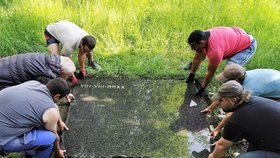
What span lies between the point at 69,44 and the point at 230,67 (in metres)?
2.14

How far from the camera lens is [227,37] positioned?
14.5 ft

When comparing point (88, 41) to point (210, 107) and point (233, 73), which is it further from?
point (233, 73)

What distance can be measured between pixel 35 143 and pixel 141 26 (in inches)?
140

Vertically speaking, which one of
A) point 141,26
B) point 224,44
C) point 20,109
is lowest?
point 141,26

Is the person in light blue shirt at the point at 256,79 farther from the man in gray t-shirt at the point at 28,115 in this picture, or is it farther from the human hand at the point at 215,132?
the man in gray t-shirt at the point at 28,115

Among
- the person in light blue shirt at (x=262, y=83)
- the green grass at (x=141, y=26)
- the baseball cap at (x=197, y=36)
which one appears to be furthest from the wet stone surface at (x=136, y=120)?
the baseball cap at (x=197, y=36)

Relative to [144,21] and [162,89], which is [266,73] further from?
[144,21]

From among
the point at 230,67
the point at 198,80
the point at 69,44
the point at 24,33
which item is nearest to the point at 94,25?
the point at 24,33

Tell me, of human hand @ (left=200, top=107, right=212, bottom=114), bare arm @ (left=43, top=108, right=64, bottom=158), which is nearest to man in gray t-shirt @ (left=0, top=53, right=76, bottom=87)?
bare arm @ (left=43, top=108, right=64, bottom=158)

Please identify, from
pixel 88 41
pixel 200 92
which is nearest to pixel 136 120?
pixel 200 92

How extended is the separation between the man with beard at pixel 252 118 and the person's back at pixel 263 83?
577 millimetres

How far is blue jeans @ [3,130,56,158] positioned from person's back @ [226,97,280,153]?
171 cm

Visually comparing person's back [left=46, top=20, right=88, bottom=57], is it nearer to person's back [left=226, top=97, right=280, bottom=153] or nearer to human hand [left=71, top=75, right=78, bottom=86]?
human hand [left=71, top=75, right=78, bottom=86]

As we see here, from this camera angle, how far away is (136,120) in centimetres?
439
